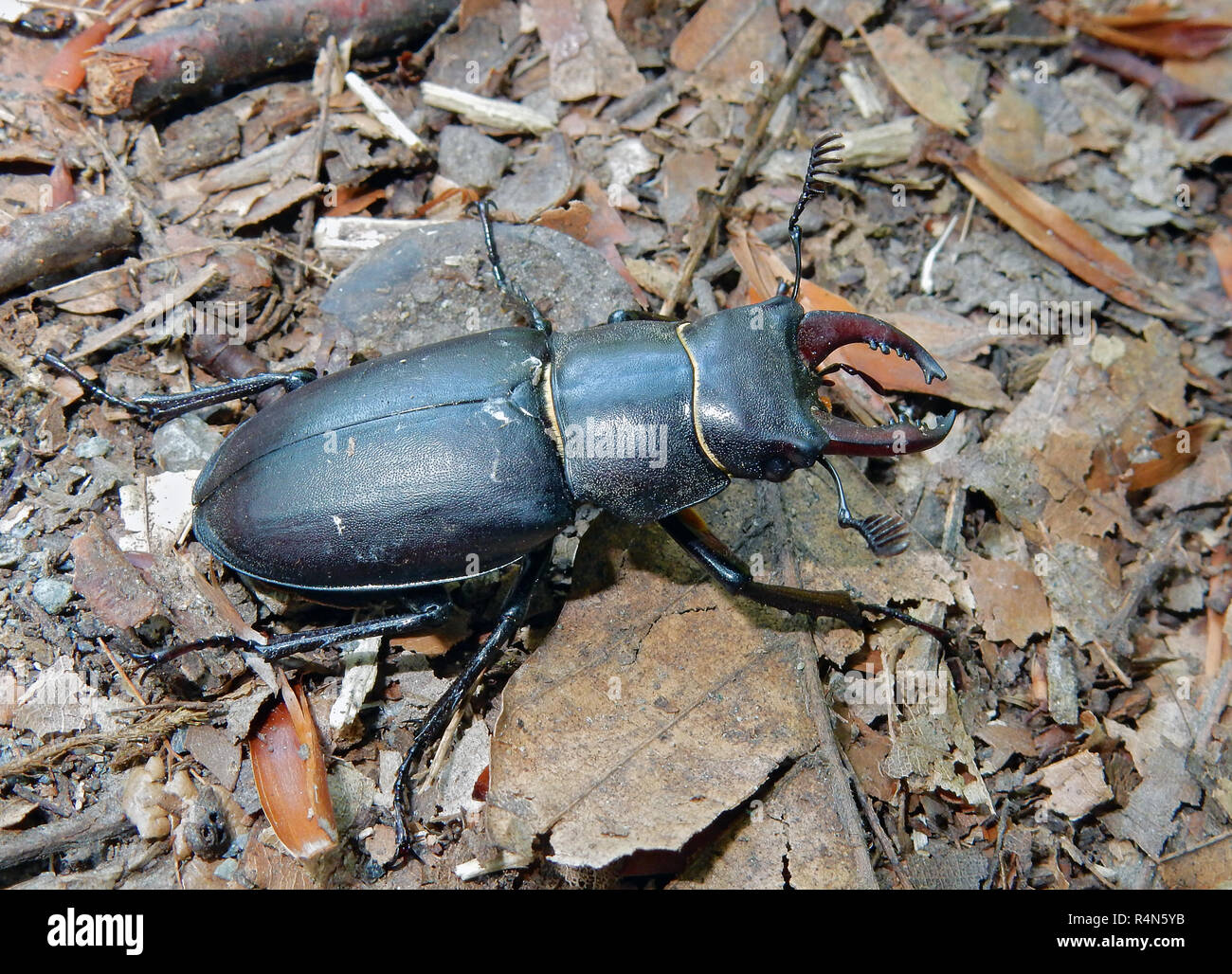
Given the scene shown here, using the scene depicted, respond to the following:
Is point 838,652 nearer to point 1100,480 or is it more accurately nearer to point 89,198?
point 1100,480

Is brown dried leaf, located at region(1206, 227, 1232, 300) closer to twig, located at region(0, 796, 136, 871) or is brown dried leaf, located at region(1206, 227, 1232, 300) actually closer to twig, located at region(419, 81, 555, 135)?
twig, located at region(419, 81, 555, 135)

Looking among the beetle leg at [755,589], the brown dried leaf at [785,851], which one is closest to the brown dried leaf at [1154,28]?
the beetle leg at [755,589]

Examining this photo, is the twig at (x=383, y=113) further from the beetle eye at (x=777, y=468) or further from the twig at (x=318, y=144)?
the beetle eye at (x=777, y=468)

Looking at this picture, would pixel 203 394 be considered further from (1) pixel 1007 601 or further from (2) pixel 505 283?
(1) pixel 1007 601

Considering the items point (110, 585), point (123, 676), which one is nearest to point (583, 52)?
point (110, 585)

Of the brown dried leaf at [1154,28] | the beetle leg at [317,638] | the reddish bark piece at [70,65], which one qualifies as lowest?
the beetle leg at [317,638]

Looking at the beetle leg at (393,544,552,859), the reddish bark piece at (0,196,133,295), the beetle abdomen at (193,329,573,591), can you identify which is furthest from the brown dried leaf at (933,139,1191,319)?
the reddish bark piece at (0,196,133,295)
